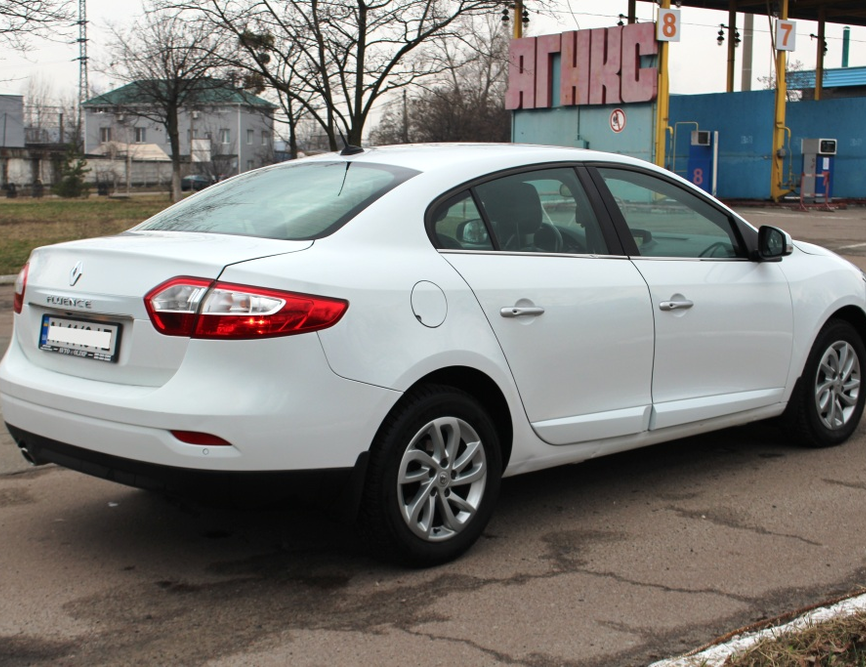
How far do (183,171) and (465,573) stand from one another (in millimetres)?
74248

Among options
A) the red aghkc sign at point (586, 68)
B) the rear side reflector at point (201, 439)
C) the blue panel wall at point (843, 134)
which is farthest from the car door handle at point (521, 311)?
the blue panel wall at point (843, 134)

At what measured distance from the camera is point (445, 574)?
12.9ft

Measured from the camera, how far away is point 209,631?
3.40m

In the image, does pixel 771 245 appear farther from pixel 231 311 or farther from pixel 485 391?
pixel 231 311

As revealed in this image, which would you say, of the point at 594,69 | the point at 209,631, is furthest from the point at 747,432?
the point at 594,69

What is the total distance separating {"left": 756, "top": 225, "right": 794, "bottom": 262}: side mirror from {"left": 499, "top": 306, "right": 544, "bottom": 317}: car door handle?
1.58 m

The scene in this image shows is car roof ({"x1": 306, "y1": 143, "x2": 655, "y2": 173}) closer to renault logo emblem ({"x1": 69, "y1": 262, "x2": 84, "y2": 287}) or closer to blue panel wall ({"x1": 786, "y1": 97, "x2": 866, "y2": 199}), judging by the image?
renault logo emblem ({"x1": 69, "y1": 262, "x2": 84, "y2": 287})

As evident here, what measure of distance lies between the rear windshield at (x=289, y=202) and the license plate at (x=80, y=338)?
62 cm

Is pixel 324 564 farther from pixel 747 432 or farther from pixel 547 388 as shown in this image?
pixel 747 432

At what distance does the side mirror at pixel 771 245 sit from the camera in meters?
5.26

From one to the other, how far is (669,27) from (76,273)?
24145 mm

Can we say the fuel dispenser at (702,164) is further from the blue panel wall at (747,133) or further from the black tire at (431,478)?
the black tire at (431,478)

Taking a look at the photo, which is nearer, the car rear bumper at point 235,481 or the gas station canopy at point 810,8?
the car rear bumper at point 235,481

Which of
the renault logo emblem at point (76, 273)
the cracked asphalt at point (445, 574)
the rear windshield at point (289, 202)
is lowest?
the cracked asphalt at point (445, 574)
